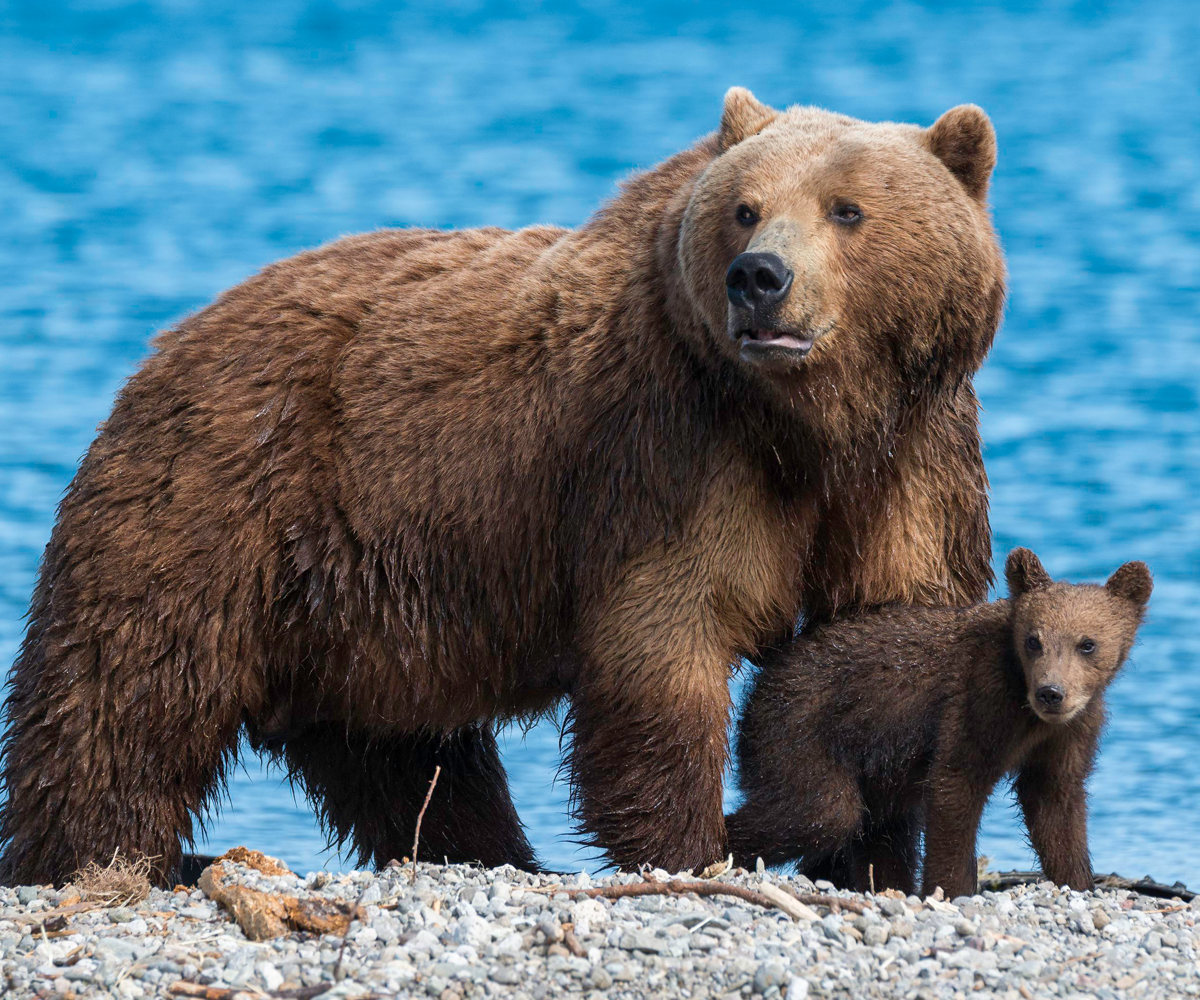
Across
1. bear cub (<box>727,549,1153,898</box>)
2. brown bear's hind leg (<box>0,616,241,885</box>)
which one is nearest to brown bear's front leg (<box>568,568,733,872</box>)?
bear cub (<box>727,549,1153,898</box>)

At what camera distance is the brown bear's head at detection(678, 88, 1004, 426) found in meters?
6.94

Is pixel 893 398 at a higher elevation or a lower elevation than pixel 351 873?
higher

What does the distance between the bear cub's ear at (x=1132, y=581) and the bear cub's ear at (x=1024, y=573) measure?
11.1 inches

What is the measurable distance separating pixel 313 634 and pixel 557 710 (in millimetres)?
1231

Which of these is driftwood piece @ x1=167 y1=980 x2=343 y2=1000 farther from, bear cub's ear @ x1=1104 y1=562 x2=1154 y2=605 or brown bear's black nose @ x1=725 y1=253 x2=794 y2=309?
bear cub's ear @ x1=1104 y1=562 x2=1154 y2=605

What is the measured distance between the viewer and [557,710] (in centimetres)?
860

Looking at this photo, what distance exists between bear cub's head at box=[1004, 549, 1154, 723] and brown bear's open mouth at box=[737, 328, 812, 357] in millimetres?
1506

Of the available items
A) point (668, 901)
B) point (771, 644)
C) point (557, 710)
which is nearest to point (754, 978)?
point (668, 901)

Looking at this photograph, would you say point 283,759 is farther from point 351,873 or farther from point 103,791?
point 351,873

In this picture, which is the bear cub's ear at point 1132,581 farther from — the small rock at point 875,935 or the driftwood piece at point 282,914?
the driftwood piece at point 282,914

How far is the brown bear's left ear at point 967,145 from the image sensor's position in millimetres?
7359

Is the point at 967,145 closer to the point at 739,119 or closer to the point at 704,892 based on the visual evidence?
the point at 739,119

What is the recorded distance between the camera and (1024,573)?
7.64 m

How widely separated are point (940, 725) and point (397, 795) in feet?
10.00
